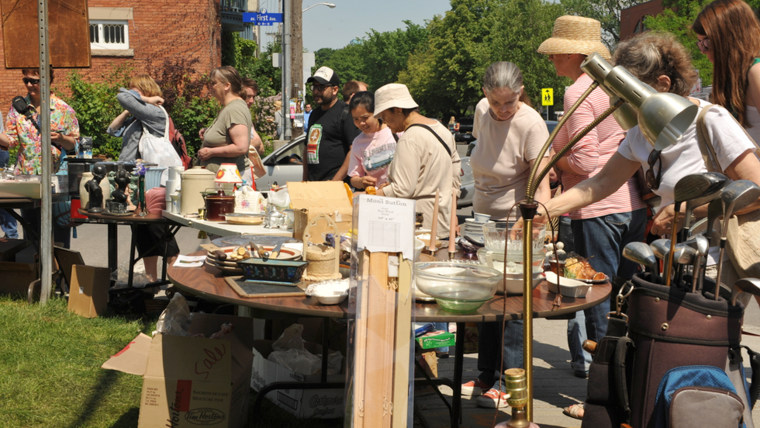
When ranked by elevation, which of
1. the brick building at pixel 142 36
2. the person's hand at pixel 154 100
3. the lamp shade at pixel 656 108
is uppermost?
the brick building at pixel 142 36

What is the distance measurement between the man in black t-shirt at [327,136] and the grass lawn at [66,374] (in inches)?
76.0

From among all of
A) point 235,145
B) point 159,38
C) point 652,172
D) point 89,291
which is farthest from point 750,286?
point 159,38

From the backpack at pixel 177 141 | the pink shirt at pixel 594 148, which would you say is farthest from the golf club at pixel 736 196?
the backpack at pixel 177 141

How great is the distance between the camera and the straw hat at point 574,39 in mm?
4855

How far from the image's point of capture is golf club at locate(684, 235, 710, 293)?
7.71 ft

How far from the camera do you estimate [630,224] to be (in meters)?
4.52

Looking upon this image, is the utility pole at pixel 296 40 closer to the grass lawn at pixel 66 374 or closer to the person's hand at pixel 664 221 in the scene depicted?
the grass lawn at pixel 66 374

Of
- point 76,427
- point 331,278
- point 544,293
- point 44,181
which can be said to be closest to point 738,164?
point 544,293

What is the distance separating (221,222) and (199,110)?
13.2 m

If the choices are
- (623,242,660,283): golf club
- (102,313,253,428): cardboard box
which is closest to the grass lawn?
(102,313,253,428): cardboard box

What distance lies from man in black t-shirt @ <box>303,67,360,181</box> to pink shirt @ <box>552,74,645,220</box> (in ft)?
8.78

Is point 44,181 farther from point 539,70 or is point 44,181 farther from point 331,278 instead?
point 539,70

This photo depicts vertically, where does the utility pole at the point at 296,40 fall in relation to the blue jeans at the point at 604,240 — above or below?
above

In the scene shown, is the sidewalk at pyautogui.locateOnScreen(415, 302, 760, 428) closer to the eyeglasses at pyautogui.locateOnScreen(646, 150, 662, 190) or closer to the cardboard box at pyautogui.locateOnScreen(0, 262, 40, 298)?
the eyeglasses at pyautogui.locateOnScreen(646, 150, 662, 190)
